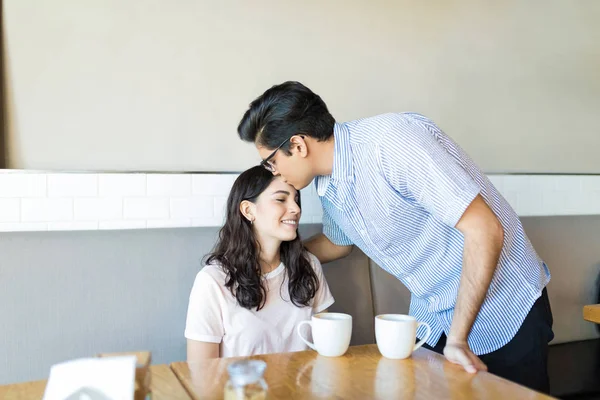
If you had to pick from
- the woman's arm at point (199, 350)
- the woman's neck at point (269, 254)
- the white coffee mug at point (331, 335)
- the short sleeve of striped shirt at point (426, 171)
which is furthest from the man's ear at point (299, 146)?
the woman's arm at point (199, 350)

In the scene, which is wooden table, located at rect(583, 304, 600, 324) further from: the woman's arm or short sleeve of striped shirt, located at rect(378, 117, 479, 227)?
the woman's arm

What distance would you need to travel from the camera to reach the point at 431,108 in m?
2.50

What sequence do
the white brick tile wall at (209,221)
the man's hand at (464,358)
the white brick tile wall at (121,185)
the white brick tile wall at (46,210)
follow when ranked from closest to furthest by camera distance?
the man's hand at (464,358), the white brick tile wall at (46,210), the white brick tile wall at (121,185), the white brick tile wall at (209,221)

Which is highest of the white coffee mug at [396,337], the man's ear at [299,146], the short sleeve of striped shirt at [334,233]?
the man's ear at [299,146]

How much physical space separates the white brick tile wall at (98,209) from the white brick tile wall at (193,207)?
0.58 ft

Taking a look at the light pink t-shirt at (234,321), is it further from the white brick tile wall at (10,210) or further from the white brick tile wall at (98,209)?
the white brick tile wall at (10,210)

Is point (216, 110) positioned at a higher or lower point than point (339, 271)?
higher

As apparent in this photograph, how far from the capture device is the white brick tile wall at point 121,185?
73.2 inches

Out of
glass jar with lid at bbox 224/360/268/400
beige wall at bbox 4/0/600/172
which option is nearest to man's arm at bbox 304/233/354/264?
beige wall at bbox 4/0/600/172

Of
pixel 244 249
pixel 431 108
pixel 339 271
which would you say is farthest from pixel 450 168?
pixel 431 108

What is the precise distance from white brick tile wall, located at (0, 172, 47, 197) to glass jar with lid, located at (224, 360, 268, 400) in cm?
114

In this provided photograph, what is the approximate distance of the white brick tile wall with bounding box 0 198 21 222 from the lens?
1719 millimetres

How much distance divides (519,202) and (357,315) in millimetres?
966

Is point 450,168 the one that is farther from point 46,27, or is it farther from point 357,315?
point 46,27
